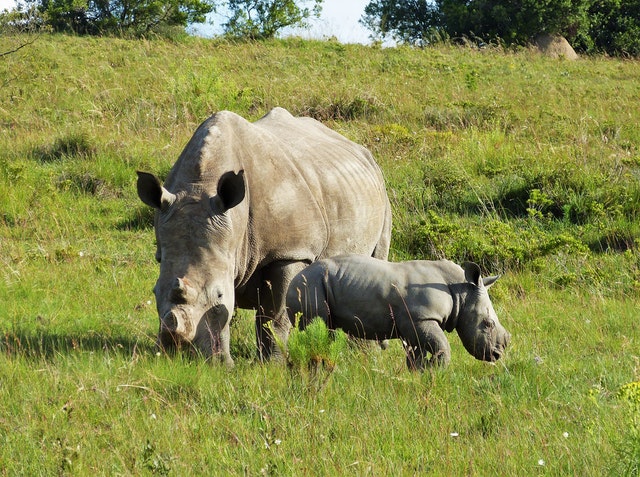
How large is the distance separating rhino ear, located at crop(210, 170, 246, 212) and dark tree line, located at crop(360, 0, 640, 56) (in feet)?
78.1

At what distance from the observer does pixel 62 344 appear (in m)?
6.68

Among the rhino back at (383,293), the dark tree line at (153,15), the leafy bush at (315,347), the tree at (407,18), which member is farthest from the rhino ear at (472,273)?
the tree at (407,18)

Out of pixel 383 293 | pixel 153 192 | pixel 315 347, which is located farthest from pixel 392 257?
pixel 315 347

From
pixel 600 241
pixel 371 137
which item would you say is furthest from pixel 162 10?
pixel 600 241

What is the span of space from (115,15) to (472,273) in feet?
84.9

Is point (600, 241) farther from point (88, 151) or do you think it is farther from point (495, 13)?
point (495, 13)

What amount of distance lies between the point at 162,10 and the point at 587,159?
20.1 m

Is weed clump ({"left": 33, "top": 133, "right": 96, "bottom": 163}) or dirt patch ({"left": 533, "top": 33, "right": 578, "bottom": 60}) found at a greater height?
weed clump ({"left": 33, "top": 133, "right": 96, "bottom": 163})

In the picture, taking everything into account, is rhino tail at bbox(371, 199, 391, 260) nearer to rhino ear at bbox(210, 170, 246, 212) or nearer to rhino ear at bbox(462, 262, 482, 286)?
rhino ear at bbox(462, 262, 482, 286)

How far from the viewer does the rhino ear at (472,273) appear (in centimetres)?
600

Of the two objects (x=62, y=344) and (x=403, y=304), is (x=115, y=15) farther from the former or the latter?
(x=403, y=304)

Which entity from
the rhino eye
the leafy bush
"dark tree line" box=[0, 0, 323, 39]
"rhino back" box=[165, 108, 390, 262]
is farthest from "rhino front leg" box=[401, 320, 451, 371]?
"dark tree line" box=[0, 0, 323, 39]

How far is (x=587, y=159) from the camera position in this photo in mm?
13352

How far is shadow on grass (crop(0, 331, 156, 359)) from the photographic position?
245 inches
